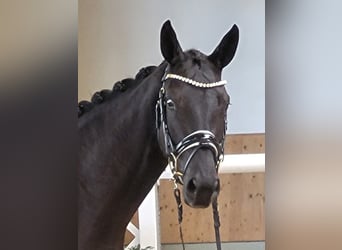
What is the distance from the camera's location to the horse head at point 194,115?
0.79 metres

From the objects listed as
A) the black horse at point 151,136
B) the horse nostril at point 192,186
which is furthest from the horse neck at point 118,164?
the horse nostril at point 192,186

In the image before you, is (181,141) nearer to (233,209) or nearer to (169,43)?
(169,43)

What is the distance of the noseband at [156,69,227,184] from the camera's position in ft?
2.64

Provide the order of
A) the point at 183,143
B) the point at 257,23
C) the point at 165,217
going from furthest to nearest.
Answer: the point at 165,217
the point at 257,23
the point at 183,143

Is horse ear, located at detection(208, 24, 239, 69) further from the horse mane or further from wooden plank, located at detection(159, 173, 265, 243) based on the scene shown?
wooden plank, located at detection(159, 173, 265, 243)

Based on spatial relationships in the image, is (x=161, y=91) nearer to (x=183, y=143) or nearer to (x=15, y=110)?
(x=183, y=143)

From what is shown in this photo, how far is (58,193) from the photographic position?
666 mm

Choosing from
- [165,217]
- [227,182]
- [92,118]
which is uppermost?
[92,118]

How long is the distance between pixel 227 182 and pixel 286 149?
0.44 meters

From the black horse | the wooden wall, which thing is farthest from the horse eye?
the wooden wall

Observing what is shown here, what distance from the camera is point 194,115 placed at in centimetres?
82

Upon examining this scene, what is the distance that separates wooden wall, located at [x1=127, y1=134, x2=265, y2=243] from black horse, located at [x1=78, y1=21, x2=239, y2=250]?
16 centimetres

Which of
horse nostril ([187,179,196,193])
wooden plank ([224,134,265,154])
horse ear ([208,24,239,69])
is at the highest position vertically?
horse ear ([208,24,239,69])

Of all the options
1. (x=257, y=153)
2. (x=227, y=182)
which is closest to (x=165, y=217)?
(x=227, y=182)
